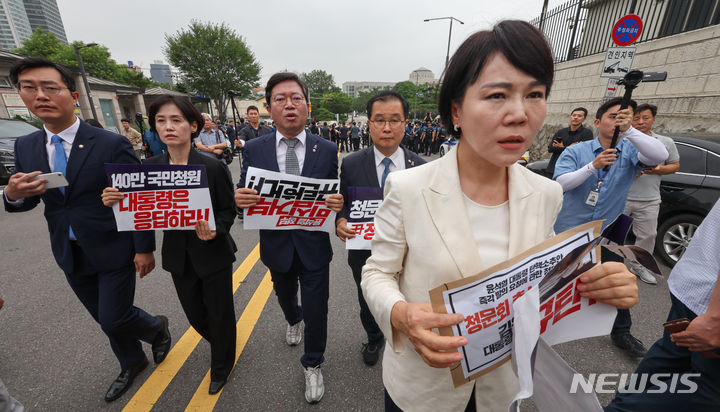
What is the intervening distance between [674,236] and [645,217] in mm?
949

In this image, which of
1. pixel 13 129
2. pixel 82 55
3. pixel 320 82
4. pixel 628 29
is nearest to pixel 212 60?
pixel 82 55

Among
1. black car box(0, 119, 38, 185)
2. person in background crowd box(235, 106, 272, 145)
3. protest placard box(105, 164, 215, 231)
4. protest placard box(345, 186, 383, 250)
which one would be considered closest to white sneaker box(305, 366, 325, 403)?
protest placard box(345, 186, 383, 250)

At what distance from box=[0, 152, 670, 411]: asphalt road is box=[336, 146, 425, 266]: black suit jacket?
874mm

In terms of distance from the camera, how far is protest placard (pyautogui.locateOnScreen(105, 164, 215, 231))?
6.19 feet

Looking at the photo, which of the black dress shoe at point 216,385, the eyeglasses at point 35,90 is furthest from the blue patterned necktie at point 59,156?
the black dress shoe at point 216,385

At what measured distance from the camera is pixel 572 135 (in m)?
5.55

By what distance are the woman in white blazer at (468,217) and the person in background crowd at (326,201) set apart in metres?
0.99

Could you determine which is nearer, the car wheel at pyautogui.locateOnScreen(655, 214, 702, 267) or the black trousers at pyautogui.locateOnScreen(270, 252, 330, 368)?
the black trousers at pyautogui.locateOnScreen(270, 252, 330, 368)

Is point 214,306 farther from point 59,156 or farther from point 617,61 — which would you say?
point 617,61

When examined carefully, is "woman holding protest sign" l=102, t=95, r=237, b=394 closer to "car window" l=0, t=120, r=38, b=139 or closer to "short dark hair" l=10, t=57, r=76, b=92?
"short dark hair" l=10, t=57, r=76, b=92

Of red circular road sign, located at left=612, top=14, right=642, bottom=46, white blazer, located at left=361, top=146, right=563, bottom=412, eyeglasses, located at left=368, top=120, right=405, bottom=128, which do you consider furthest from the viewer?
red circular road sign, located at left=612, top=14, right=642, bottom=46

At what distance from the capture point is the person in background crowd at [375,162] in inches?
89.8

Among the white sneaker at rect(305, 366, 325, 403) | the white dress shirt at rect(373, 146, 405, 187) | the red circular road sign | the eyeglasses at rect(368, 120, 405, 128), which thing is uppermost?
the red circular road sign

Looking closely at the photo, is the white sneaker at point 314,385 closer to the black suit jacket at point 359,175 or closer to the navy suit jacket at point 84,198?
the black suit jacket at point 359,175
